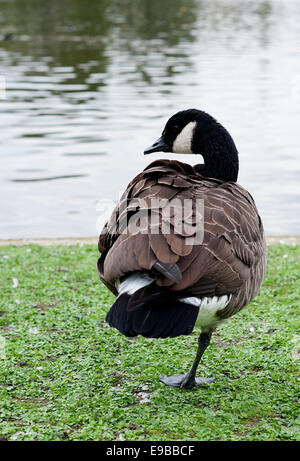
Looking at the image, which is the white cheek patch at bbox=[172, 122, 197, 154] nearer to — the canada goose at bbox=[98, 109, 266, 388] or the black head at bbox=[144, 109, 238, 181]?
the black head at bbox=[144, 109, 238, 181]

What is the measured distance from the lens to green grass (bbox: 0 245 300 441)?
372 centimetres

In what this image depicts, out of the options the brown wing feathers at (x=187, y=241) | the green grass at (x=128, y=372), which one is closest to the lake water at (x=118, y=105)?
the green grass at (x=128, y=372)

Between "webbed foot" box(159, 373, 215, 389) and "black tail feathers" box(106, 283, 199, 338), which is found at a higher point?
"black tail feathers" box(106, 283, 199, 338)

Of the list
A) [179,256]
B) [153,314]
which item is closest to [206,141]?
[179,256]

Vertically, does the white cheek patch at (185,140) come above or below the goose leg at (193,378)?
above

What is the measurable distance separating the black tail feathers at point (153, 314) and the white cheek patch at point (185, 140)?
1712 mm

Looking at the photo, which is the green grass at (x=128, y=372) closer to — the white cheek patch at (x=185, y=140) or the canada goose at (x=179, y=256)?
the canada goose at (x=179, y=256)

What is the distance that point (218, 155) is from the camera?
15.0ft

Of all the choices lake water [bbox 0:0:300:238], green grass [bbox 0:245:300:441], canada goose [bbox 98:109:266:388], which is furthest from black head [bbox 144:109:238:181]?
lake water [bbox 0:0:300:238]

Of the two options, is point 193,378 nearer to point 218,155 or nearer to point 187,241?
point 187,241

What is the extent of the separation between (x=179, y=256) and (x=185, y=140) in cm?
160

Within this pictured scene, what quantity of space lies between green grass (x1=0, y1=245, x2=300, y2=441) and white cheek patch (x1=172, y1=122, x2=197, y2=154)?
1507 millimetres

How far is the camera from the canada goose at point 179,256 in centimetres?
329
